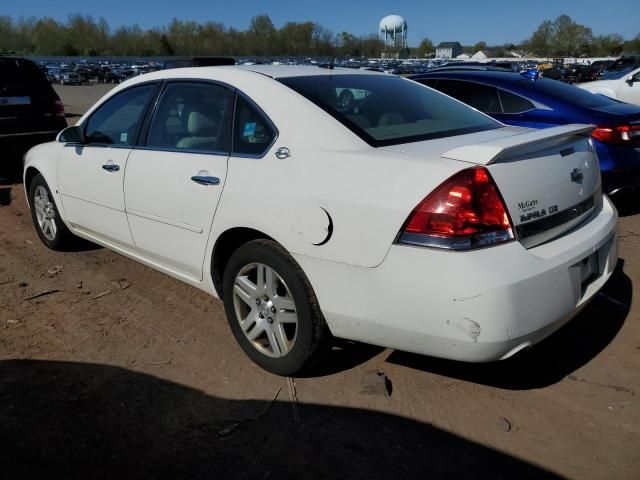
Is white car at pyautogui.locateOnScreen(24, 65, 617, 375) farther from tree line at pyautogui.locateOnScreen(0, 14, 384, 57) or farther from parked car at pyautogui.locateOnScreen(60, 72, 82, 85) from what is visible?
tree line at pyautogui.locateOnScreen(0, 14, 384, 57)

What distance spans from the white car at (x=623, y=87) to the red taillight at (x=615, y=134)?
8.13 metres

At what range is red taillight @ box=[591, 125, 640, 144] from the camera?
546 centimetres

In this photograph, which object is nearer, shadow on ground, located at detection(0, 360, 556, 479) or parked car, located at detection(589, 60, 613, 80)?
shadow on ground, located at detection(0, 360, 556, 479)

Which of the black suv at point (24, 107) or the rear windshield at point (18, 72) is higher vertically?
the rear windshield at point (18, 72)

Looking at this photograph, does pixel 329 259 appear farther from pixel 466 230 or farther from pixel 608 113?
pixel 608 113

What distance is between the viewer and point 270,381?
3.05m

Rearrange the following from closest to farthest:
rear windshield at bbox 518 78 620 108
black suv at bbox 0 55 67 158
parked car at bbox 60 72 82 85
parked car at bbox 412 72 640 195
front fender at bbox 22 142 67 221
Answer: front fender at bbox 22 142 67 221, parked car at bbox 412 72 640 195, rear windshield at bbox 518 78 620 108, black suv at bbox 0 55 67 158, parked car at bbox 60 72 82 85

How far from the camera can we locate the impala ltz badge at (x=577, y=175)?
2791 mm

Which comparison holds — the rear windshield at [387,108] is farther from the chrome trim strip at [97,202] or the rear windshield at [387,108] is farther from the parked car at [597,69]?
the parked car at [597,69]

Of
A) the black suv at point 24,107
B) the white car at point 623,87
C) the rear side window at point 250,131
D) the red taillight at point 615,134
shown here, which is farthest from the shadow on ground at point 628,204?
the black suv at point 24,107

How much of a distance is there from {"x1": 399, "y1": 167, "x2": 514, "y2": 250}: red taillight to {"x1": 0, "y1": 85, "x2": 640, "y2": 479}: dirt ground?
928 mm

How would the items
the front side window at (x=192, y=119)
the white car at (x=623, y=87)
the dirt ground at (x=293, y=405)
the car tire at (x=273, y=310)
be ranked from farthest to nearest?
1. the white car at (x=623, y=87)
2. the front side window at (x=192, y=119)
3. the car tire at (x=273, y=310)
4. the dirt ground at (x=293, y=405)

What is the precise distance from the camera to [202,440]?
2.59 metres

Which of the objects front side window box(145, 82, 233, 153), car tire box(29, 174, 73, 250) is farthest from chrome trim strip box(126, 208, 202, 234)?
car tire box(29, 174, 73, 250)
